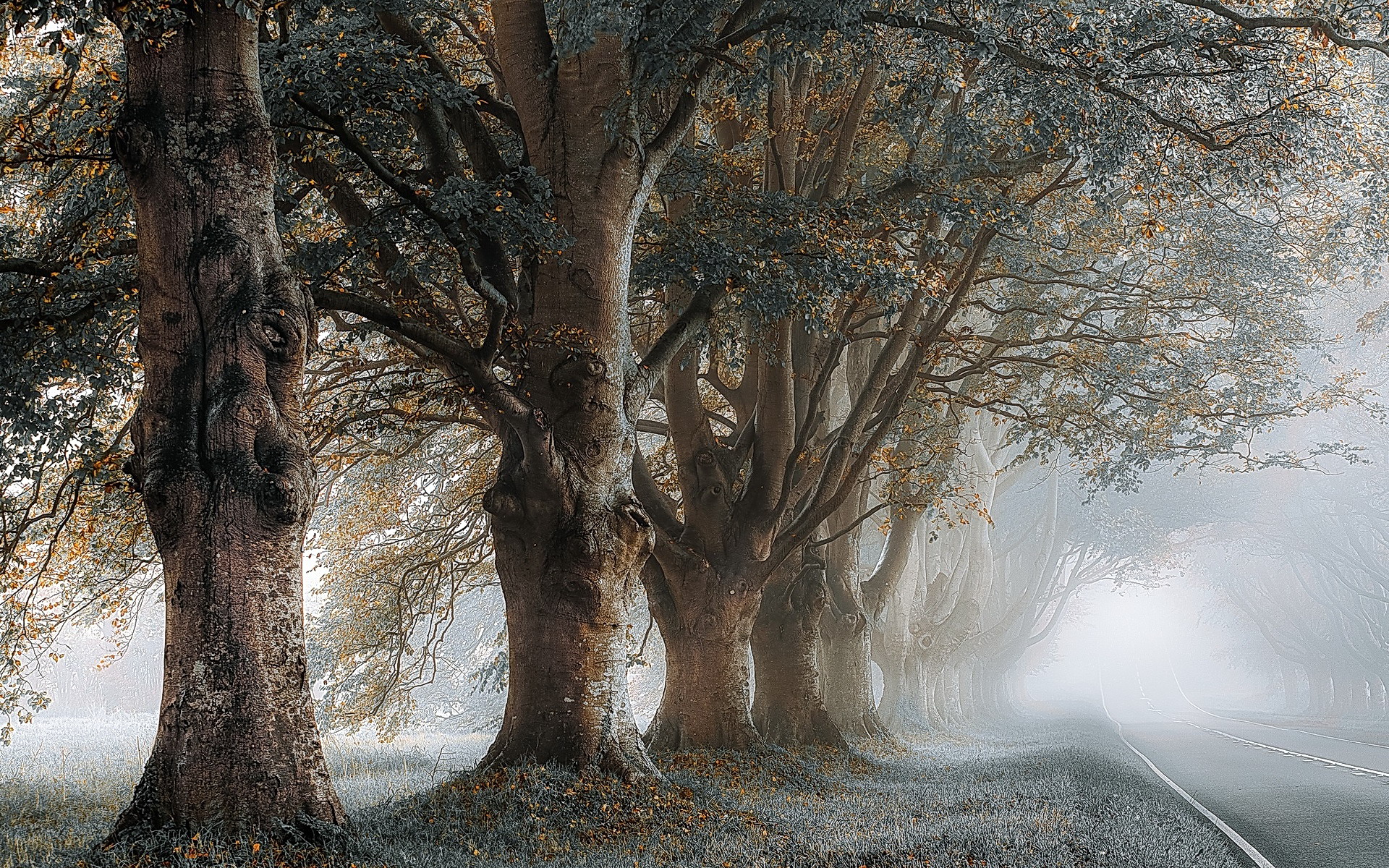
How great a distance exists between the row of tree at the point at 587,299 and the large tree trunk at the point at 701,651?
61mm

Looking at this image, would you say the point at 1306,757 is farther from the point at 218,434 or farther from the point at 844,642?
the point at 218,434

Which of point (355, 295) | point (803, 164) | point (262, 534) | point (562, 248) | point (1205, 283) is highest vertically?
point (803, 164)

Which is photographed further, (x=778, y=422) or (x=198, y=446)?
(x=778, y=422)

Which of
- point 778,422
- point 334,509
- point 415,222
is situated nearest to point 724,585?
point 778,422

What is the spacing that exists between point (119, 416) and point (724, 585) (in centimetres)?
825

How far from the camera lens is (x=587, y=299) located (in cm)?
1052

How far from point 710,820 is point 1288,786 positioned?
1077cm

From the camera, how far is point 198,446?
689 centimetres

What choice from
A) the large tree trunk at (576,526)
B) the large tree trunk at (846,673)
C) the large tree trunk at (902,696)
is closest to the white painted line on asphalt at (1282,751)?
the large tree trunk at (846,673)

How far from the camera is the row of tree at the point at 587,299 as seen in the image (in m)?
7.14

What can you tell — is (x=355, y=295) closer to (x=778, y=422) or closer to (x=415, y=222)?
(x=415, y=222)

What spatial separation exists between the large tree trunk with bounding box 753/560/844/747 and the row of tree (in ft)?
0.21

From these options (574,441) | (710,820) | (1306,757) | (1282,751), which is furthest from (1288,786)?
(574,441)

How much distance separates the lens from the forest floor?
7.06 m
